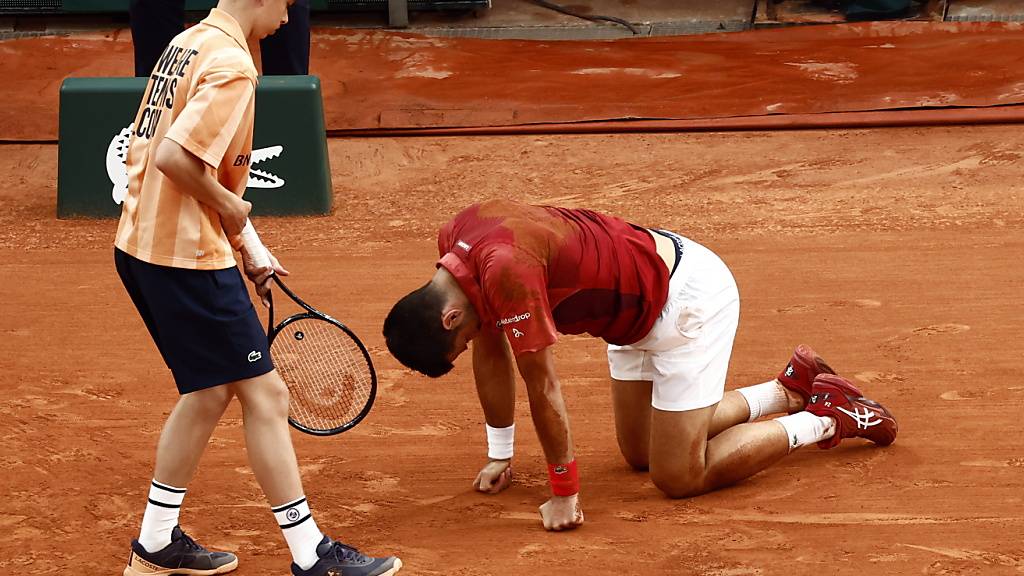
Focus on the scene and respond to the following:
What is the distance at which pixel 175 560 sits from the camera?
3.85 metres

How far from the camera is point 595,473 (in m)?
4.66

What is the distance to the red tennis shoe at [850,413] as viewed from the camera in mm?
4582

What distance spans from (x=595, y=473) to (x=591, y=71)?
5.87m

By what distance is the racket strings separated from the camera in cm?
428

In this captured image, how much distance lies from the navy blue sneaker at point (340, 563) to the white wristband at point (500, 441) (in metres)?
0.78

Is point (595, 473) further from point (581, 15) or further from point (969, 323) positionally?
point (581, 15)

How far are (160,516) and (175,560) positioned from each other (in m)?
0.16

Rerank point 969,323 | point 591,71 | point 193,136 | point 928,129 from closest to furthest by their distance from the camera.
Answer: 1. point 193,136
2. point 969,323
3. point 928,129
4. point 591,71

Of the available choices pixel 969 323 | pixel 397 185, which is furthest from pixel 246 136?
pixel 397 185

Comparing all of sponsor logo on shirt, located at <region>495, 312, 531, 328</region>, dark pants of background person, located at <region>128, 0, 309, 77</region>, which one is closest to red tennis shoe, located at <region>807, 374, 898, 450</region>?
sponsor logo on shirt, located at <region>495, 312, 531, 328</region>

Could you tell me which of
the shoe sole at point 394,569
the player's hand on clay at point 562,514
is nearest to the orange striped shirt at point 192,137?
the shoe sole at point 394,569

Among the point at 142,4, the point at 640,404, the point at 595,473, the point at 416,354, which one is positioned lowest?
the point at 595,473

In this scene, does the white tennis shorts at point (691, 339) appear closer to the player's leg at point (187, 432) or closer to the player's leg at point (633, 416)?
the player's leg at point (633, 416)

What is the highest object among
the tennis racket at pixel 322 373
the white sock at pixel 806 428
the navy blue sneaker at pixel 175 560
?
the tennis racket at pixel 322 373
